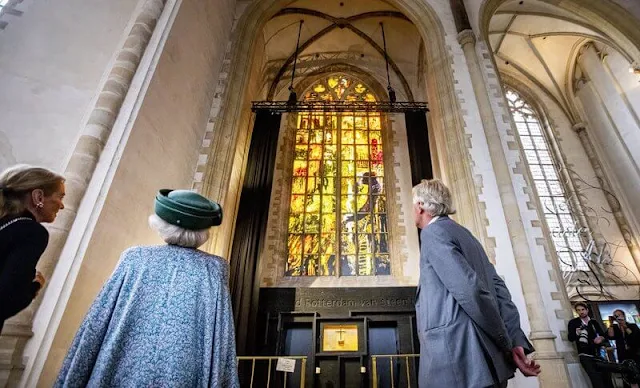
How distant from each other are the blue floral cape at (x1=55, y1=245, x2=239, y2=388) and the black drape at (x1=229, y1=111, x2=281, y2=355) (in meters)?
3.23

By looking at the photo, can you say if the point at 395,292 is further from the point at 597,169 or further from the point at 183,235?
the point at 597,169

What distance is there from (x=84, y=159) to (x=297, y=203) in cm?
486

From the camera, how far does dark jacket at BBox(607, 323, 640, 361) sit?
4.15 meters

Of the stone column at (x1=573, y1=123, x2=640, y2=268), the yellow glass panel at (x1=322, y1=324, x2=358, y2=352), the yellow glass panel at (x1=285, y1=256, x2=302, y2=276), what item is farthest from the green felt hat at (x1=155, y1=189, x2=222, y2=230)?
the stone column at (x1=573, y1=123, x2=640, y2=268)

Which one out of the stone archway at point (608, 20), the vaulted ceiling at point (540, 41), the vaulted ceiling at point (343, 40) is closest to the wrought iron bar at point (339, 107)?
the stone archway at point (608, 20)

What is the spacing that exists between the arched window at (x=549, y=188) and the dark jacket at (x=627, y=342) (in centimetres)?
276

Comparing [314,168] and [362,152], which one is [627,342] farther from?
[314,168]

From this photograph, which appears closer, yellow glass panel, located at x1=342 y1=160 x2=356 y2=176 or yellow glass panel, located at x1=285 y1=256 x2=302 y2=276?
yellow glass panel, located at x1=285 y1=256 x2=302 y2=276

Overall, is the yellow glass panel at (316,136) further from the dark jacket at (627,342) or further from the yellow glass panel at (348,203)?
the dark jacket at (627,342)

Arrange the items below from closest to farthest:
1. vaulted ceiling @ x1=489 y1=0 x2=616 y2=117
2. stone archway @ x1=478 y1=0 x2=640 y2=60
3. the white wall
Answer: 1. the white wall
2. stone archway @ x1=478 y1=0 x2=640 y2=60
3. vaulted ceiling @ x1=489 y1=0 x2=616 y2=117

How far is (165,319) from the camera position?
938 millimetres

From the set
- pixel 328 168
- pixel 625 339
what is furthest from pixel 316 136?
pixel 625 339

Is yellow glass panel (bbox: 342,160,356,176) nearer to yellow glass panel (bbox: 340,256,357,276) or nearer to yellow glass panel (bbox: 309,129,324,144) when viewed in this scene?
yellow glass panel (bbox: 309,129,324,144)

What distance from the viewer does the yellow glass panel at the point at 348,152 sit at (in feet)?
23.9
